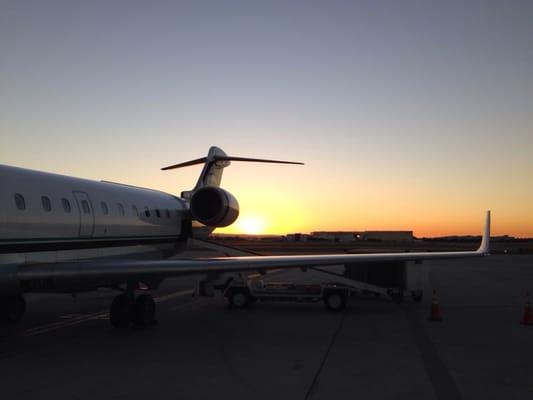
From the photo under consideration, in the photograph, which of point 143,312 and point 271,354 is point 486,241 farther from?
point 143,312

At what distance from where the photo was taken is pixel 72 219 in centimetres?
1037

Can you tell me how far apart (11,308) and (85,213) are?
3064 millimetres

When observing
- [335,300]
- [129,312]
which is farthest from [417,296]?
[129,312]

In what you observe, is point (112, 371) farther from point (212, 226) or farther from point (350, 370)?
point (212, 226)

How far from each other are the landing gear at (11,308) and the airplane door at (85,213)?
2407 mm

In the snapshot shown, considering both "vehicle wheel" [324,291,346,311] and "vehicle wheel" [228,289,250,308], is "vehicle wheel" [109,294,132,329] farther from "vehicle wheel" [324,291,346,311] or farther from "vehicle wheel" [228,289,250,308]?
"vehicle wheel" [324,291,346,311]

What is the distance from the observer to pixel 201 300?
16.5 metres

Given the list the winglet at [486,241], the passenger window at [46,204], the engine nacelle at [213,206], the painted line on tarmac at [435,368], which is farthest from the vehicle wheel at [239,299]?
the winglet at [486,241]

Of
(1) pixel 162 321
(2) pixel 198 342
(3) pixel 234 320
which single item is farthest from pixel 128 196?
(2) pixel 198 342

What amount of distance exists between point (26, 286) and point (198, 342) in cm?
Result: 328

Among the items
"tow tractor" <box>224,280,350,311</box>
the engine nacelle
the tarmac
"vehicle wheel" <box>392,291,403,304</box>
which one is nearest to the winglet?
the tarmac

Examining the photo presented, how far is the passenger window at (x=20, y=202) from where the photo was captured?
29.3ft

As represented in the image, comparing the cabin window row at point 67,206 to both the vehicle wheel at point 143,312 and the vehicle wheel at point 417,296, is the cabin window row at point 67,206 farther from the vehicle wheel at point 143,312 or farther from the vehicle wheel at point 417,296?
the vehicle wheel at point 417,296

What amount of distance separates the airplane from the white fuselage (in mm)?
19
